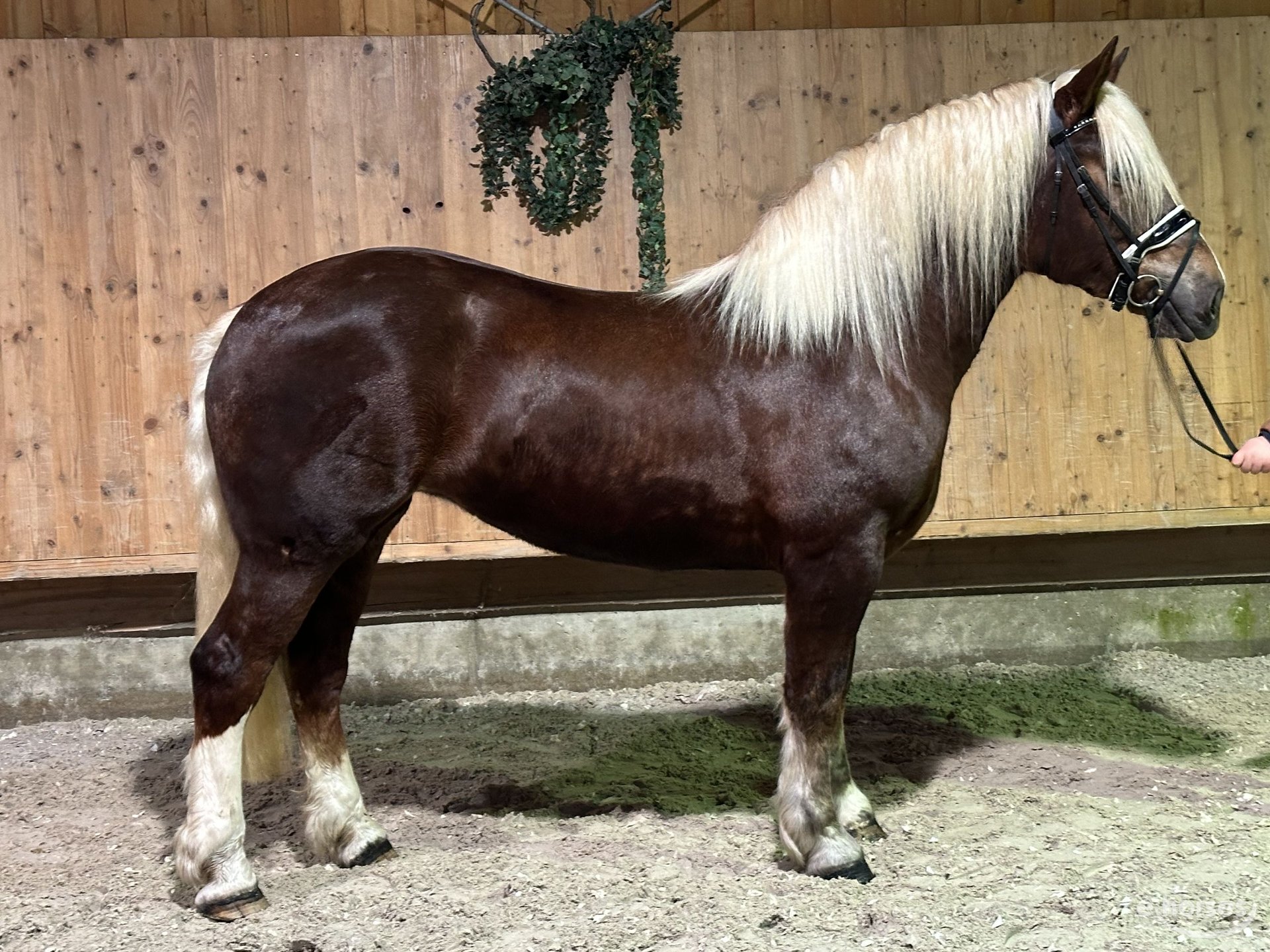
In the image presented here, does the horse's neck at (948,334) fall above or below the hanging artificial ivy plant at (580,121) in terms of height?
below

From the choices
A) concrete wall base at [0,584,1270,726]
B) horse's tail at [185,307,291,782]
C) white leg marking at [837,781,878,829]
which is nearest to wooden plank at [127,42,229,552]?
concrete wall base at [0,584,1270,726]

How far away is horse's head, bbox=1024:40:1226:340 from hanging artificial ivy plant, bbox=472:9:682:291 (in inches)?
66.4

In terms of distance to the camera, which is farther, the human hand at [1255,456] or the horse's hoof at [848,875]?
the horse's hoof at [848,875]

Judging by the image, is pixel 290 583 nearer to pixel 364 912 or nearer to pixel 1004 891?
pixel 364 912

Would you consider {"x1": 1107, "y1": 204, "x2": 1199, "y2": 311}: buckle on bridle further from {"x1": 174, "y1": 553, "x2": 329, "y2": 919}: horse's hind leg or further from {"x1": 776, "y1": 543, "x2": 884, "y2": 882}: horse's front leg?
{"x1": 174, "y1": 553, "x2": 329, "y2": 919}: horse's hind leg

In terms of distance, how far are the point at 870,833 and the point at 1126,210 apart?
5.53 ft

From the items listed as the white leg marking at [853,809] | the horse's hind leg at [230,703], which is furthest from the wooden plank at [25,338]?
the white leg marking at [853,809]

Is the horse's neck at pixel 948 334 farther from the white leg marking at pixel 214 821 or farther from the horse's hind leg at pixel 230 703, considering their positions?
the white leg marking at pixel 214 821

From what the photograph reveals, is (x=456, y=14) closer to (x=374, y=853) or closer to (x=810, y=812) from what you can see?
(x=374, y=853)

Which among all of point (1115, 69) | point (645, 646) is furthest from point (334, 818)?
point (1115, 69)

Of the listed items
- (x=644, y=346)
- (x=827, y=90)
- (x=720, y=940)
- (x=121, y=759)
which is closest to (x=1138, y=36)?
(x=827, y=90)

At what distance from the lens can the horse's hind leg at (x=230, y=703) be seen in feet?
7.70

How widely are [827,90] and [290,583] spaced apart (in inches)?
111

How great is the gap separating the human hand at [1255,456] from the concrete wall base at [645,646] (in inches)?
79.0
